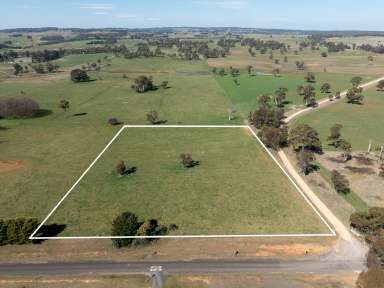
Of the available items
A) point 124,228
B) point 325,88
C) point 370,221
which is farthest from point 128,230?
point 325,88

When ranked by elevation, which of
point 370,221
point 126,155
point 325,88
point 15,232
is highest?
point 325,88

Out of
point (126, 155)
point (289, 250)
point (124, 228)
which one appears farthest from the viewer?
point (126, 155)

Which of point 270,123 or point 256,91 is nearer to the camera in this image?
point 270,123

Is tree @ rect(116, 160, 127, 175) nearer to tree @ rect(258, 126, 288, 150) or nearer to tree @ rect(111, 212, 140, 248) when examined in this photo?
tree @ rect(111, 212, 140, 248)

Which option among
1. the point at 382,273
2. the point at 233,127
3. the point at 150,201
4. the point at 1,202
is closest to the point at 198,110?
the point at 233,127

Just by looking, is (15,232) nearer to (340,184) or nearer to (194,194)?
(194,194)

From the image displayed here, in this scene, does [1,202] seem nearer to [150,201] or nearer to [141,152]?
[150,201]

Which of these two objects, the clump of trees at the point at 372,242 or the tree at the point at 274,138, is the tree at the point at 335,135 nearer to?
the tree at the point at 274,138
